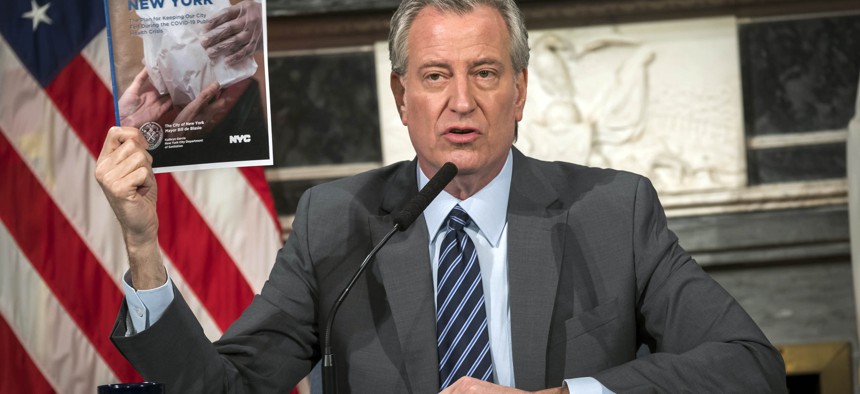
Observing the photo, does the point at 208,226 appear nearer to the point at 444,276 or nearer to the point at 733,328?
Result: the point at 444,276

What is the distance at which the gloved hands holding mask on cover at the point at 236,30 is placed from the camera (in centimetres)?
162

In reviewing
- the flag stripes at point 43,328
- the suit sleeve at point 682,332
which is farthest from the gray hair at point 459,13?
the flag stripes at point 43,328

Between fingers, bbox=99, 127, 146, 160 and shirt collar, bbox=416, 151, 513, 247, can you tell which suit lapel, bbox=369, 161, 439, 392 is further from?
fingers, bbox=99, 127, 146, 160

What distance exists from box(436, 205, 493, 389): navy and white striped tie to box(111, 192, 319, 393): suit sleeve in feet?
0.84

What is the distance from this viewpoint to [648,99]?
333cm

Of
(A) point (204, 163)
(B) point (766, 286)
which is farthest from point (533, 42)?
(A) point (204, 163)

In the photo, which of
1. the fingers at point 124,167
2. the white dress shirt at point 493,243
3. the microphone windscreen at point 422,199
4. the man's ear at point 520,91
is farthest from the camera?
the man's ear at point 520,91

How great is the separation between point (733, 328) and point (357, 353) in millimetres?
652

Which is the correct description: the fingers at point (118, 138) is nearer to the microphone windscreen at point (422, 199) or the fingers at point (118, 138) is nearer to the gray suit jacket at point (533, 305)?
the gray suit jacket at point (533, 305)

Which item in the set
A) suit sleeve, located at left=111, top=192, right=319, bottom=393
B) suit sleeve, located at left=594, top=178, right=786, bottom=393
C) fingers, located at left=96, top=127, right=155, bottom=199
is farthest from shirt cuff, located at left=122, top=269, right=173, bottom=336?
suit sleeve, located at left=594, top=178, right=786, bottom=393

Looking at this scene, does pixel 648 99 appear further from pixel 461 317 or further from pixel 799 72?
pixel 461 317

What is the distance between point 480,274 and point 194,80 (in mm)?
606

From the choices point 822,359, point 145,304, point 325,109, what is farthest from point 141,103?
point 822,359

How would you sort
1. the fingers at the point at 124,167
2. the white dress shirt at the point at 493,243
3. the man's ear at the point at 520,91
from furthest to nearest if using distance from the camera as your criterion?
1. the man's ear at the point at 520,91
2. the white dress shirt at the point at 493,243
3. the fingers at the point at 124,167
